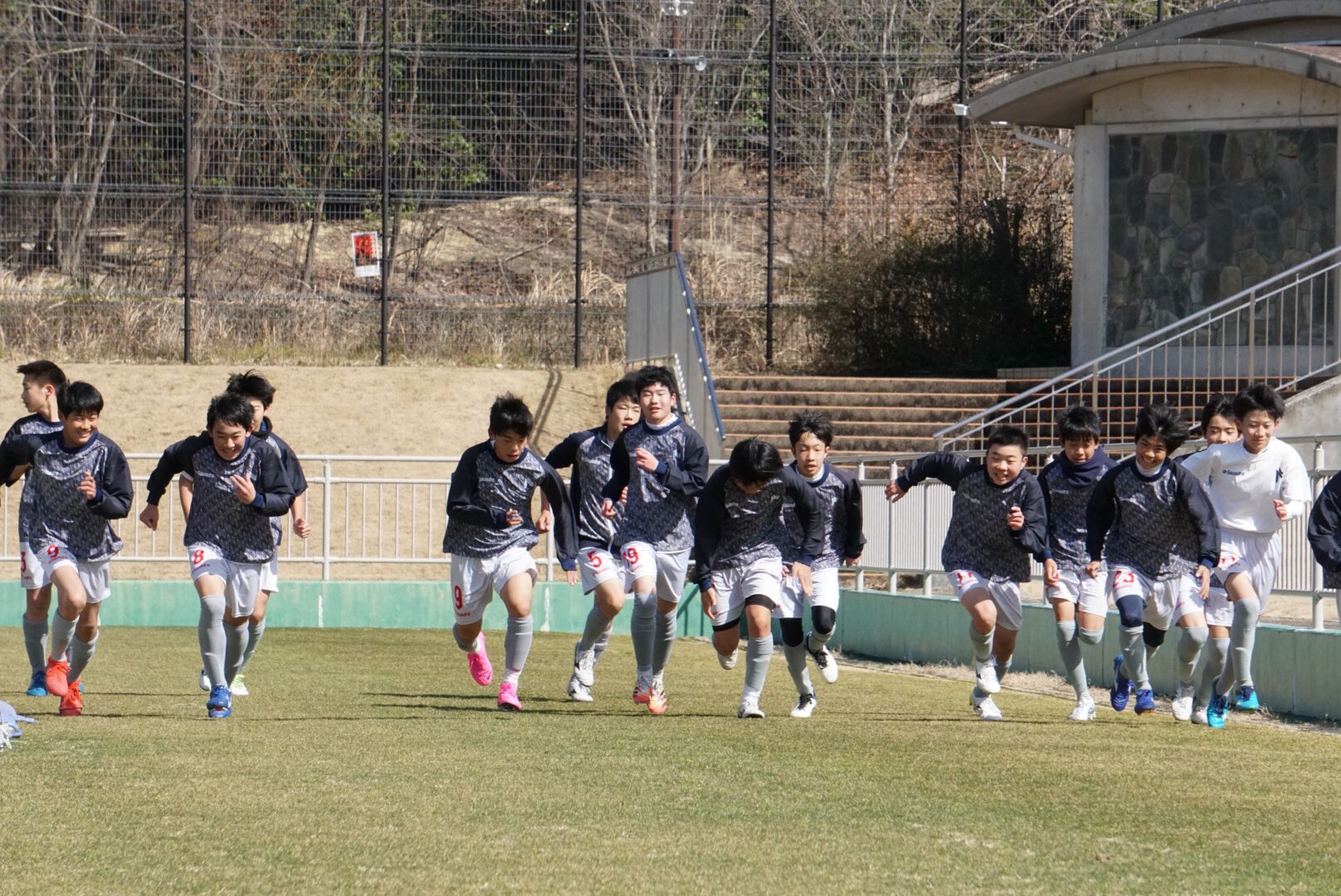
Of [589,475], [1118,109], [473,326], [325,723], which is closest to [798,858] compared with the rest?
[325,723]

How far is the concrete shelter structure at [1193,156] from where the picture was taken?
2216cm

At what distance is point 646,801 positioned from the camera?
698cm

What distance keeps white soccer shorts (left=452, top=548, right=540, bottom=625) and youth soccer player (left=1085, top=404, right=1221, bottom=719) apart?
2.94 metres

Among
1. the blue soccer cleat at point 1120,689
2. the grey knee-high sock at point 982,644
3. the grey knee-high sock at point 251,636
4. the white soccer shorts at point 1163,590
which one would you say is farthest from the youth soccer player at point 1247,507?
the grey knee-high sock at point 251,636

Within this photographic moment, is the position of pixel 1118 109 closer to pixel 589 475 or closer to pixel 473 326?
pixel 473 326

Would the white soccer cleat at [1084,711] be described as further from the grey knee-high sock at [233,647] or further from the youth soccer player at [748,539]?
the grey knee-high sock at [233,647]

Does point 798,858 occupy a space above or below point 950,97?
below

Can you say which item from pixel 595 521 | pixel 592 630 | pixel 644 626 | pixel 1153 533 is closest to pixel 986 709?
pixel 1153 533

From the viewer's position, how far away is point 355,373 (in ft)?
88.2

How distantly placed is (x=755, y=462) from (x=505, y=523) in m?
1.40

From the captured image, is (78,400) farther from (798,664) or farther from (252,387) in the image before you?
(798,664)

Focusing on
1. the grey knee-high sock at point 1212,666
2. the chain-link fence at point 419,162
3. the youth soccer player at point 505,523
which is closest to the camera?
the youth soccer player at point 505,523

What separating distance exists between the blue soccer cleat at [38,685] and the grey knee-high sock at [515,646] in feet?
8.73

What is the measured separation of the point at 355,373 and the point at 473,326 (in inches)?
110
